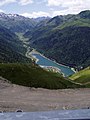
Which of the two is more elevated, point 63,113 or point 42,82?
point 63,113

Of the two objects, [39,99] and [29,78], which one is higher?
[39,99]

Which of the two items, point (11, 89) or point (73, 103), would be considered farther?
point (11, 89)

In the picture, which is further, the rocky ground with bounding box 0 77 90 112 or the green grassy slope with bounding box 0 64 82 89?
the green grassy slope with bounding box 0 64 82 89

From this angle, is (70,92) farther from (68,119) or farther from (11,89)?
(68,119)

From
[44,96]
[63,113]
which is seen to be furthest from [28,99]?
[63,113]

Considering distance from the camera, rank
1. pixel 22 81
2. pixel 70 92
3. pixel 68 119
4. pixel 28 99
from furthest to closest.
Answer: pixel 22 81 → pixel 70 92 → pixel 28 99 → pixel 68 119

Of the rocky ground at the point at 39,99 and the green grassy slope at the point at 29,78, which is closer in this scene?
the rocky ground at the point at 39,99

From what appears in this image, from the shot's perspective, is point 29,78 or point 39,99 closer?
point 39,99

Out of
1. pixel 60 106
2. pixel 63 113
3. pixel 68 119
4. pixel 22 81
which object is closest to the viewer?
pixel 68 119
